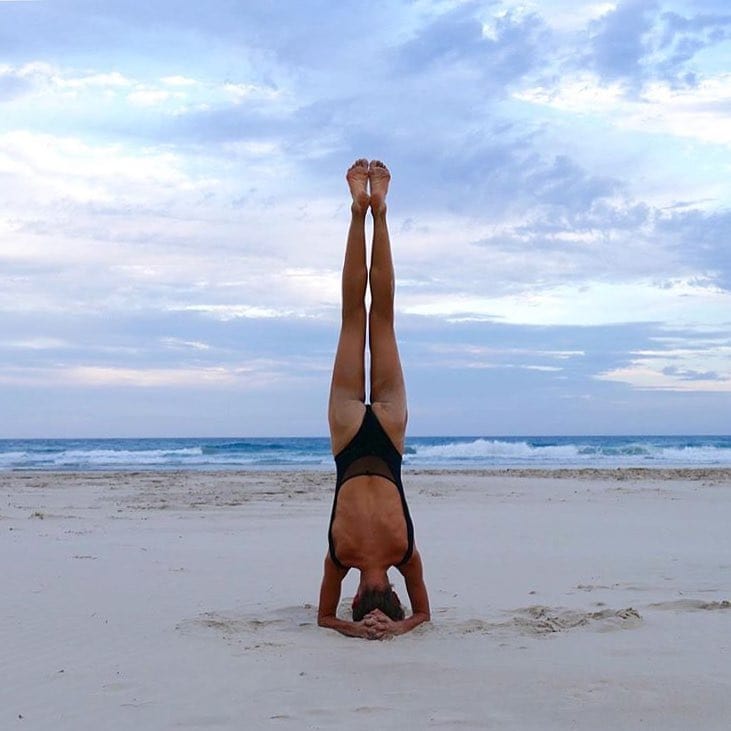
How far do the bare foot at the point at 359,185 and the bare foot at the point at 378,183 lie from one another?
0.15 feet

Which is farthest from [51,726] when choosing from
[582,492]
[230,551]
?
[582,492]

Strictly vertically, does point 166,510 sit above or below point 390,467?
below

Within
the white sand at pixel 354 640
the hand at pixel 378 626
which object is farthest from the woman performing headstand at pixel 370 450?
the white sand at pixel 354 640

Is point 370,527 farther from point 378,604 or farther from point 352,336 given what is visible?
point 352,336

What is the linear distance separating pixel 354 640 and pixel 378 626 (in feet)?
0.56

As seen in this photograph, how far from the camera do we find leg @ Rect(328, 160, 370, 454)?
261 inches

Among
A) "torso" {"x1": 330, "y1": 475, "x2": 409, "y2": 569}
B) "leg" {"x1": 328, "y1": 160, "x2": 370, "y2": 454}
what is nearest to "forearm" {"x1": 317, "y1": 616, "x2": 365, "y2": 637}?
"torso" {"x1": 330, "y1": 475, "x2": 409, "y2": 569}

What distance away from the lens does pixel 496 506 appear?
580 inches

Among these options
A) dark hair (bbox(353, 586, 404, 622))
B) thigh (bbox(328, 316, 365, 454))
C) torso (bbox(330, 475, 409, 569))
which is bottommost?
dark hair (bbox(353, 586, 404, 622))

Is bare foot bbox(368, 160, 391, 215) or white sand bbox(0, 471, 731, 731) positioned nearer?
white sand bbox(0, 471, 731, 731)

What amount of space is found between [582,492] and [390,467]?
12026 millimetres

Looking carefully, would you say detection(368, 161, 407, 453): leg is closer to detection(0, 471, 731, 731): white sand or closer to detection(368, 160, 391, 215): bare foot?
detection(368, 160, 391, 215): bare foot

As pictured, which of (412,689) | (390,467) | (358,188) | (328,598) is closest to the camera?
(412,689)

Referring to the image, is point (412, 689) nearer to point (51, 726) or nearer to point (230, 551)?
point (51, 726)
